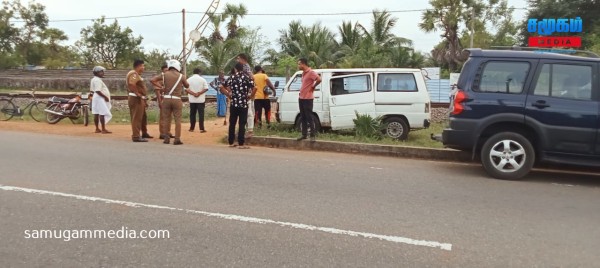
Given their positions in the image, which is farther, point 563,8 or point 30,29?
point 30,29

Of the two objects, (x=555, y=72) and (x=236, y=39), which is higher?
(x=236, y=39)

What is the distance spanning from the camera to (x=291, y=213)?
4.96 m

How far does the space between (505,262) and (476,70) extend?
148 inches

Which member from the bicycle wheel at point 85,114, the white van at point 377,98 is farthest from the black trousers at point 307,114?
the bicycle wheel at point 85,114

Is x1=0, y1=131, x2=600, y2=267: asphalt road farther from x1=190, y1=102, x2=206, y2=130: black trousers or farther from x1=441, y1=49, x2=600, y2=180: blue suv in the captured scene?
x1=190, y1=102, x2=206, y2=130: black trousers

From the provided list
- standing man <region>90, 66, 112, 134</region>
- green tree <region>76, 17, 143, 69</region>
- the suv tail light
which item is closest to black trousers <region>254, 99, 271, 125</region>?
standing man <region>90, 66, 112, 134</region>

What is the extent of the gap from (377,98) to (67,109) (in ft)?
27.4

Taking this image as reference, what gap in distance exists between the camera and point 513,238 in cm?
435

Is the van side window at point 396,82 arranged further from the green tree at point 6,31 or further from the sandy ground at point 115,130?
the green tree at point 6,31

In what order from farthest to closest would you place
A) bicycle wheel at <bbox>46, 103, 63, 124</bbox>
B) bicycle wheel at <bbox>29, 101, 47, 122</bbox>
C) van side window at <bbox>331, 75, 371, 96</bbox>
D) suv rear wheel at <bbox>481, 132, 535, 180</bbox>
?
bicycle wheel at <bbox>29, 101, 47, 122</bbox> < bicycle wheel at <bbox>46, 103, 63, 124</bbox> < van side window at <bbox>331, 75, 371, 96</bbox> < suv rear wheel at <bbox>481, 132, 535, 180</bbox>

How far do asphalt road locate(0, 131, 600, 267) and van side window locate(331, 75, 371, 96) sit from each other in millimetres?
3079

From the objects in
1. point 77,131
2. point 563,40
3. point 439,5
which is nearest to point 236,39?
point 439,5

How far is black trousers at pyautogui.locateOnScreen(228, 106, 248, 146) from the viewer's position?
936 centimetres

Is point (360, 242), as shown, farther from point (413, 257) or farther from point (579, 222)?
point (579, 222)
